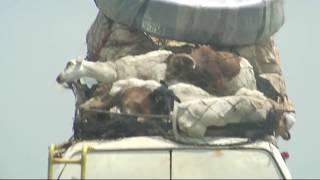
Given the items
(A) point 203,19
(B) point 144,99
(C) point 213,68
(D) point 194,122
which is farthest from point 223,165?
(A) point 203,19

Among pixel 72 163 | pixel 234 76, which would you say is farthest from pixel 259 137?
pixel 72 163

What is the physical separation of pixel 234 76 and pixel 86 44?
2618 millimetres

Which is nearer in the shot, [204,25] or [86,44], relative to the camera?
[204,25]

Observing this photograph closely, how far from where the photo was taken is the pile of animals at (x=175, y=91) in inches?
253

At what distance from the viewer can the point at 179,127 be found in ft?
20.5

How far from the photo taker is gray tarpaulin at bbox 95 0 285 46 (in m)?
7.79

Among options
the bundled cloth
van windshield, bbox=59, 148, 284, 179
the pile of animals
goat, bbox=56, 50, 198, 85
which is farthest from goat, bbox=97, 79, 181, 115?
van windshield, bbox=59, 148, 284, 179

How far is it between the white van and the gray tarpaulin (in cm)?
182

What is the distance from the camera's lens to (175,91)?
21.9 feet

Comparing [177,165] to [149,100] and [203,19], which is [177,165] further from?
[203,19]

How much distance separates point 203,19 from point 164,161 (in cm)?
226

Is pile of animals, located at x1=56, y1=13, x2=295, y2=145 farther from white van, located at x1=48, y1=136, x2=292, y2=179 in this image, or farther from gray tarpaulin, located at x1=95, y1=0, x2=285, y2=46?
white van, located at x1=48, y1=136, x2=292, y2=179

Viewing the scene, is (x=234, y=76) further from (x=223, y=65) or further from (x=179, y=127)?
(x=179, y=127)

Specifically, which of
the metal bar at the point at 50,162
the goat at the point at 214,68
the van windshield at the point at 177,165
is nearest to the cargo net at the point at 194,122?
the van windshield at the point at 177,165
